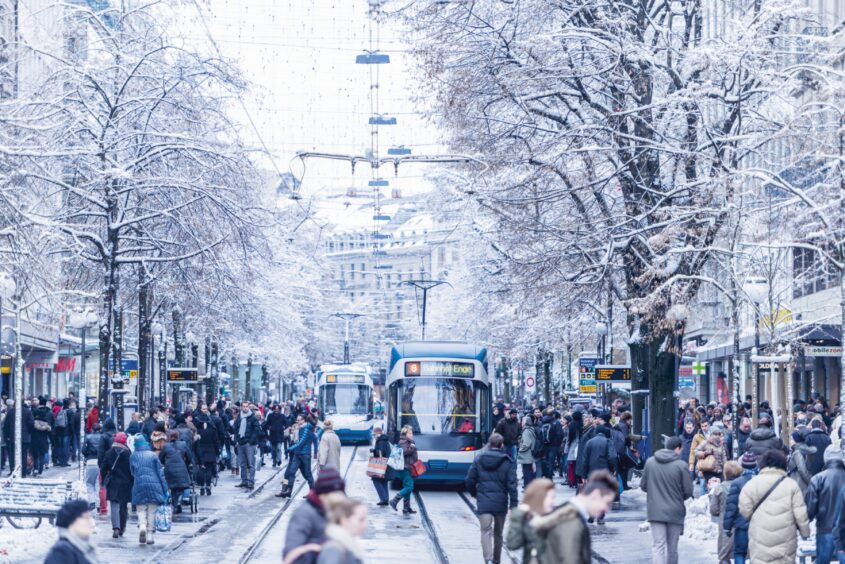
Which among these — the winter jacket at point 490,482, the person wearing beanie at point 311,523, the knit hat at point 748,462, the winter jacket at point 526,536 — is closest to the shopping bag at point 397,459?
the winter jacket at point 490,482

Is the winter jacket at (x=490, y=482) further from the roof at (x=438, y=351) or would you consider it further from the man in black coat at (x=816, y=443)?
the roof at (x=438, y=351)

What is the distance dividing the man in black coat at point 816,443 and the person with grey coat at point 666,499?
4.84 m

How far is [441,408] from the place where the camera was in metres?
33.8

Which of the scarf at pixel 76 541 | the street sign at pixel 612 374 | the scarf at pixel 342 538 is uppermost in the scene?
the street sign at pixel 612 374

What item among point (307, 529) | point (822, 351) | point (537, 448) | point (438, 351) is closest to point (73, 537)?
point (307, 529)

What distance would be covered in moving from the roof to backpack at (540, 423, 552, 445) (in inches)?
77.7

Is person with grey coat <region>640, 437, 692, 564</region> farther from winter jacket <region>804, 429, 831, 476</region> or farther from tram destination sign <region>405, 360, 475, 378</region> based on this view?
tram destination sign <region>405, 360, 475, 378</region>

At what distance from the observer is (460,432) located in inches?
1325

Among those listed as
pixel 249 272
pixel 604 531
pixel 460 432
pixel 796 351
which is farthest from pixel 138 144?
pixel 796 351

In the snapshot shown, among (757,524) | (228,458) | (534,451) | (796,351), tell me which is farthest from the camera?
(228,458)

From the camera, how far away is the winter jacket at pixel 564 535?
31.0 feet

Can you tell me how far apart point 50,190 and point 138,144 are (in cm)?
502

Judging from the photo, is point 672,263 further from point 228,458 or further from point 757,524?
point 228,458

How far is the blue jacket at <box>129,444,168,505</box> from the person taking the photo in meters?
21.4
